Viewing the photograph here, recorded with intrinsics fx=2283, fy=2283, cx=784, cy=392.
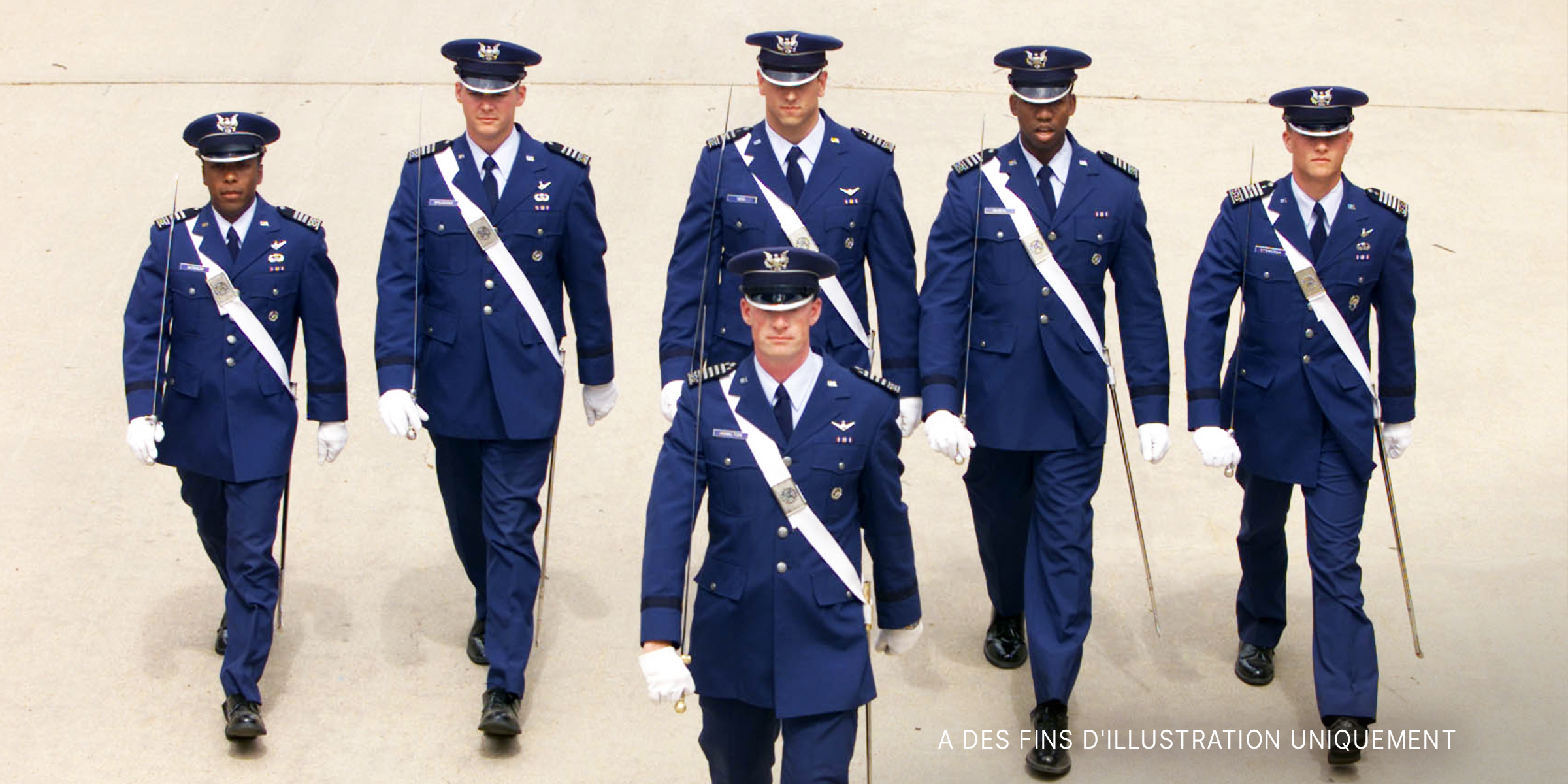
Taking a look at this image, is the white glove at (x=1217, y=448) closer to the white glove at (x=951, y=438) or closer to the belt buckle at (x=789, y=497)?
the white glove at (x=951, y=438)

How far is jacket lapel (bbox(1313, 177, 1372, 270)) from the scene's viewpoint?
6.85m

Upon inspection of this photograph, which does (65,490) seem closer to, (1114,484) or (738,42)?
(1114,484)

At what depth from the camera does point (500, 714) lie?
22.0 feet

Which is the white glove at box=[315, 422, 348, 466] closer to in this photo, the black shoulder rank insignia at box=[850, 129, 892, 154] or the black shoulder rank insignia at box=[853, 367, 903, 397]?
the black shoulder rank insignia at box=[850, 129, 892, 154]

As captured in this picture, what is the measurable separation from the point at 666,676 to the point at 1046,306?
7.05ft

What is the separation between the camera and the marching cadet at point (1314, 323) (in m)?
6.84

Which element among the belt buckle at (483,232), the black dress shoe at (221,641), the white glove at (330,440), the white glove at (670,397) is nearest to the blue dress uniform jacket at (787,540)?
the white glove at (670,397)

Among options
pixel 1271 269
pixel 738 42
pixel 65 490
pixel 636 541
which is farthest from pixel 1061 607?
pixel 738 42

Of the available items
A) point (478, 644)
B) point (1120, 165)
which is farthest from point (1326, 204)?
point (478, 644)

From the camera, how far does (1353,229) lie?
Answer: 270 inches

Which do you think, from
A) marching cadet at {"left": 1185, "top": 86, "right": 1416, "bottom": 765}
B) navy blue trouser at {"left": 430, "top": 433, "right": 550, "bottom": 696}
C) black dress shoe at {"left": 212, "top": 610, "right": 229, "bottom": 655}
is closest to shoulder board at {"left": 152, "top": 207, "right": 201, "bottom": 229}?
navy blue trouser at {"left": 430, "top": 433, "right": 550, "bottom": 696}

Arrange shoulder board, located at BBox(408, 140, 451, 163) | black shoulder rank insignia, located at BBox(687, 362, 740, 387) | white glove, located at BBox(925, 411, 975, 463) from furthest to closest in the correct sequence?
shoulder board, located at BBox(408, 140, 451, 163), white glove, located at BBox(925, 411, 975, 463), black shoulder rank insignia, located at BBox(687, 362, 740, 387)

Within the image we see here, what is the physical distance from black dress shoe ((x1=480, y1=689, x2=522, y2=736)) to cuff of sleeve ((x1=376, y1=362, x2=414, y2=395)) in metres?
0.96

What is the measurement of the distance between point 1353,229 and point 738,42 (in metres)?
5.26
